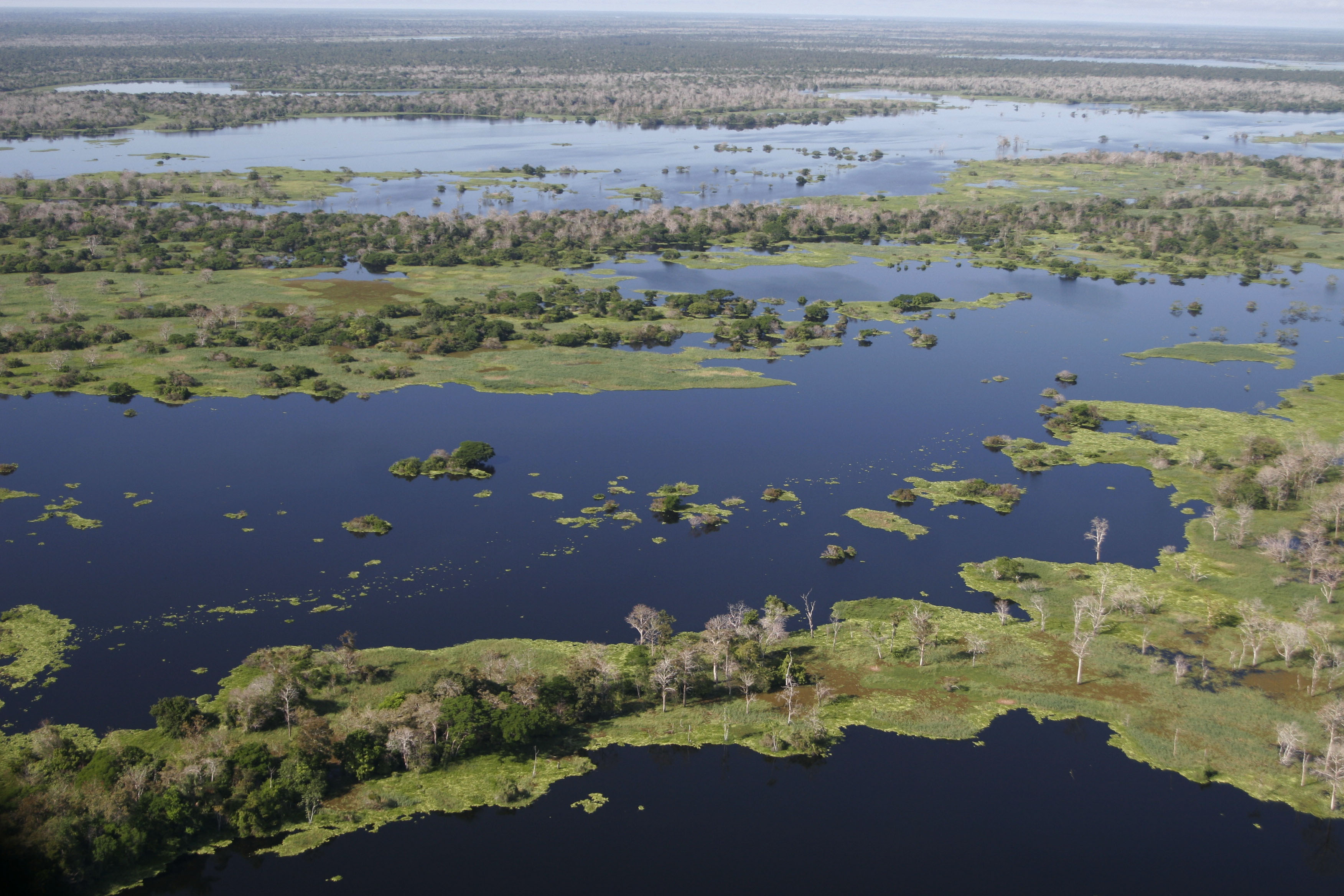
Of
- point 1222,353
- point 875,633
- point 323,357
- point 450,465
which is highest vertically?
point 323,357

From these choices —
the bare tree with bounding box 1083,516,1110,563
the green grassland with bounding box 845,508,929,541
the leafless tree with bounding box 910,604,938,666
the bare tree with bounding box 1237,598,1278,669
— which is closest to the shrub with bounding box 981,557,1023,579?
the bare tree with bounding box 1083,516,1110,563

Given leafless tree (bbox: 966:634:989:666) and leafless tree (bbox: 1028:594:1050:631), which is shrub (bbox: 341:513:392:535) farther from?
leafless tree (bbox: 1028:594:1050:631)

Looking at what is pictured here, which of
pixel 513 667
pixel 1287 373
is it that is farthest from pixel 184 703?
pixel 1287 373

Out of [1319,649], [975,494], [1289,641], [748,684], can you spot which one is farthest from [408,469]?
[1319,649]

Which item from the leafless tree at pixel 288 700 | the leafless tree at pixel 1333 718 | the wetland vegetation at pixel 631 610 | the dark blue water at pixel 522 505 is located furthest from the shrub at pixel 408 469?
the leafless tree at pixel 1333 718

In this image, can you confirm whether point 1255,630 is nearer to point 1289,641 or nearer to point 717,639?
point 1289,641

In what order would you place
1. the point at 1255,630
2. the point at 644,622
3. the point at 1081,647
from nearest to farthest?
the point at 1081,647, the point at 644,622, the point at 1255,630
